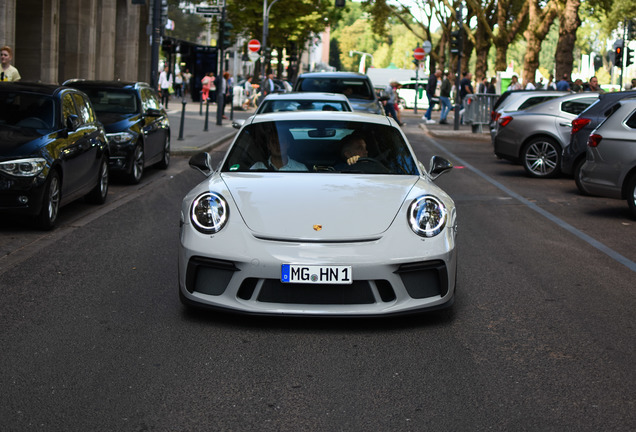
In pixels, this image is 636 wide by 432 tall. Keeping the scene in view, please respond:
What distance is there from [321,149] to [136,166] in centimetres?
817

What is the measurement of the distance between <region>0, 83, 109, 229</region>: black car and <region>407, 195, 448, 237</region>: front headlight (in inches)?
188

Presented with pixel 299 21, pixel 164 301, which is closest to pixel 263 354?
pixel 164 301

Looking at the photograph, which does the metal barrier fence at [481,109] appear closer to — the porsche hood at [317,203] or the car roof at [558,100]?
the car roof at [558,100]

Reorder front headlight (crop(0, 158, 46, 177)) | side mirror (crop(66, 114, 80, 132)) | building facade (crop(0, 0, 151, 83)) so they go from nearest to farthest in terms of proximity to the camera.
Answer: front headlight (crop(0, 158, 46, 177)), side mirror (crop(66, 114, 80, 132)), building facade (crop(0, 0, 151, 83))

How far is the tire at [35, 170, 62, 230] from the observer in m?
9.82

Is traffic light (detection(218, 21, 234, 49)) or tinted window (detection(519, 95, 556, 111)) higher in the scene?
traffic light (detection(218, 21, 234, 49))

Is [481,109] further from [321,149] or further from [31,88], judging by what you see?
[321,149]

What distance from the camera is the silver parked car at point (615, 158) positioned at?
39.1 ft

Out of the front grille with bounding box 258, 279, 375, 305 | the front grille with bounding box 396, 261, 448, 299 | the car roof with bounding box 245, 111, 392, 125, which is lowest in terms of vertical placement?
the front grille with bounding box 258, 279, 375, 305

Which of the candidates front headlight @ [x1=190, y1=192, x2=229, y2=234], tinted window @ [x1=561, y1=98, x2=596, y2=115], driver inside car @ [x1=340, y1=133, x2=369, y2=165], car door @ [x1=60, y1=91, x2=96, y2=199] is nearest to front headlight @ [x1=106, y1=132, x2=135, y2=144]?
car door @ [x1=60, y1=91, x2=96, y2=199]

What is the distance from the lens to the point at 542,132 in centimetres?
1808

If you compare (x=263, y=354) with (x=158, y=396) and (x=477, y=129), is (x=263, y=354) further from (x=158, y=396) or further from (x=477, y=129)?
(x=477, y=129)

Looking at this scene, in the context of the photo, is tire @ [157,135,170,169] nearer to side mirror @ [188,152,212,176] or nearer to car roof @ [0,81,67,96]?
car roof @ [0,81,67,96]

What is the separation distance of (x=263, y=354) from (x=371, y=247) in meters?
0.94
